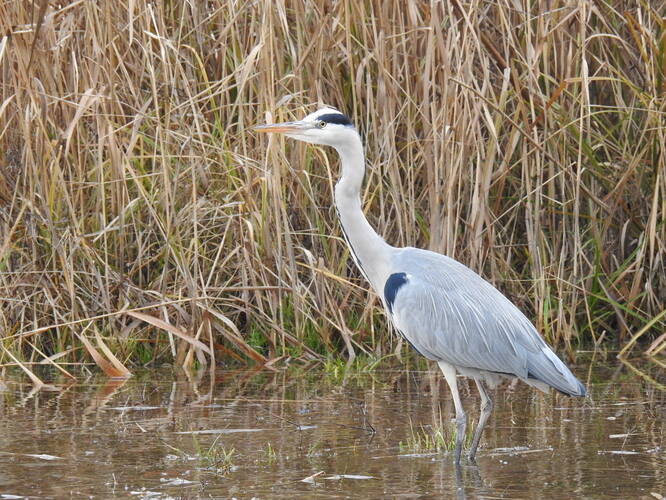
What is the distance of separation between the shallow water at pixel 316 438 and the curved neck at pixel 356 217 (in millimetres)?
686

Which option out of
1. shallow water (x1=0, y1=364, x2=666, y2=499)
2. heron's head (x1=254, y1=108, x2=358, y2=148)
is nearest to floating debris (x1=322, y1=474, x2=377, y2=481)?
shallow water (x1=0, y1=364, x2=666, y2=499)

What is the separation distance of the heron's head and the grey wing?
58 cm

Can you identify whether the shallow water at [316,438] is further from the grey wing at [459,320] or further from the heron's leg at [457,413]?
the grey wing at [459,320]

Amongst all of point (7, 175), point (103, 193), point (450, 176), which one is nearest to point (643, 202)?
point (450, 176)

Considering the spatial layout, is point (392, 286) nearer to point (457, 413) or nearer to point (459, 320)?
point (459, 320)

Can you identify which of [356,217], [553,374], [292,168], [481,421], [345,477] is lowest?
[345,477]

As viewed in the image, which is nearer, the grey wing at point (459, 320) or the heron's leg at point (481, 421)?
the heron's leg at point (481, 421)

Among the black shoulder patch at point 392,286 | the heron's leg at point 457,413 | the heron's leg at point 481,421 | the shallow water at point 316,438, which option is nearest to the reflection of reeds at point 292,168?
the shallow water at point 316,438

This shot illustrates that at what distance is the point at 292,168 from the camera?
20.8 ft

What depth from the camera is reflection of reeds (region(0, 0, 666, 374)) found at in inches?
241

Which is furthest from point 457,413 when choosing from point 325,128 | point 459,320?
point 325,128

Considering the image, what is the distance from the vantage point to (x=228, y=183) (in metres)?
6.38

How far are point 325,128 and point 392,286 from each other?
72cm

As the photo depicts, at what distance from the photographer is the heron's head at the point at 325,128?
4.96 m
